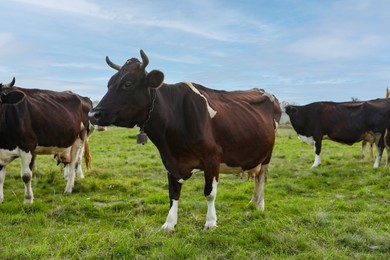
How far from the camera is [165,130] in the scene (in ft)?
16.6

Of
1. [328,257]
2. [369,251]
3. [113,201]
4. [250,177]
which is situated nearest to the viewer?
[328,257]

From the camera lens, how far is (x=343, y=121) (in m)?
12.8

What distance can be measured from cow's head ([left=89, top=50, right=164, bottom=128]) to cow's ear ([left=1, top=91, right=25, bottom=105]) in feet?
9.98

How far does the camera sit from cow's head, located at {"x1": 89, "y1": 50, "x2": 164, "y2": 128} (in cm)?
465

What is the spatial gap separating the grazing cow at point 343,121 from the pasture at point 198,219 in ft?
6.91

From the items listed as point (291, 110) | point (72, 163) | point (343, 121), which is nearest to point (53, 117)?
point (72, 163)

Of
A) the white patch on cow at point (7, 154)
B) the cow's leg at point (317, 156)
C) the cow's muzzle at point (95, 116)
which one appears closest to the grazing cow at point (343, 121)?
the cow's leg at point (317, 156)

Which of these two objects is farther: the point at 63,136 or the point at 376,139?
the point at 376,139

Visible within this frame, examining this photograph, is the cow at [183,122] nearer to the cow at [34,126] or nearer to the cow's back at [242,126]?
the cow's back at [242,126]

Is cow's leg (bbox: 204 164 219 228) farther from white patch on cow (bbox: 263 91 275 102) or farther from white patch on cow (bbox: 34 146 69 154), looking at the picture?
white patch on cow (bbox: 34 146 69 154)

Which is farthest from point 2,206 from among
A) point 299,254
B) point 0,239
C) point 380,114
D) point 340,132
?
point 380,114

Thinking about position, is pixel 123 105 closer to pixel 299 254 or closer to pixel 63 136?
pixel 299 254

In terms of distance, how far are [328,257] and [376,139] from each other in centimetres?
942

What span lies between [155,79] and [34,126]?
12.6 feet
